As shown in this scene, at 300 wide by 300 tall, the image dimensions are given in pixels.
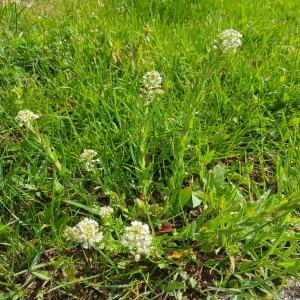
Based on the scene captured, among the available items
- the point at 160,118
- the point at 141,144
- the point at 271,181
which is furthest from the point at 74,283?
the point at 271,181

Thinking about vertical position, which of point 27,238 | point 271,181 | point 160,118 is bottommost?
point 271,181

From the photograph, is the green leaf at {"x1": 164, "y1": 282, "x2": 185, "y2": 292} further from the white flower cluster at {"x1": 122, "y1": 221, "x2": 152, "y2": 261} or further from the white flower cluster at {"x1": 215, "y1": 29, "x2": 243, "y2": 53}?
the white flower cluster at {"x1": 215, "y1": 29, "x2": 243, "y2": 53}

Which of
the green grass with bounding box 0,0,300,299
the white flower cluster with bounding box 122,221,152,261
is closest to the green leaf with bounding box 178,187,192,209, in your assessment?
the green grass with bounding box 0,0,300,299

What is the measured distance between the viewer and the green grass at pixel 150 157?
187cm

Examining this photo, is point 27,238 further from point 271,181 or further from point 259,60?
point 259,60

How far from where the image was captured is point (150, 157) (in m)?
2.34

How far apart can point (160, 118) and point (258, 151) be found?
1.83 feet

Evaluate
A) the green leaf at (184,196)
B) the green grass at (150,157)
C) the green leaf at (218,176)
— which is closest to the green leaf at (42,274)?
the green grass at (150,157)

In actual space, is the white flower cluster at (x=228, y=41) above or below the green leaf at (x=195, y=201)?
above

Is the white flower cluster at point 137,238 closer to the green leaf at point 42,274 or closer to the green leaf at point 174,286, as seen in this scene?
the green leaf at point 174,286

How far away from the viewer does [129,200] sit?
2.17m

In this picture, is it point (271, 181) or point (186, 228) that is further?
point (271, 181)

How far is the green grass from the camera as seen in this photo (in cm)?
187

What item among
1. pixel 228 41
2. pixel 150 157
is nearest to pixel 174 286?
pixel 150 157
